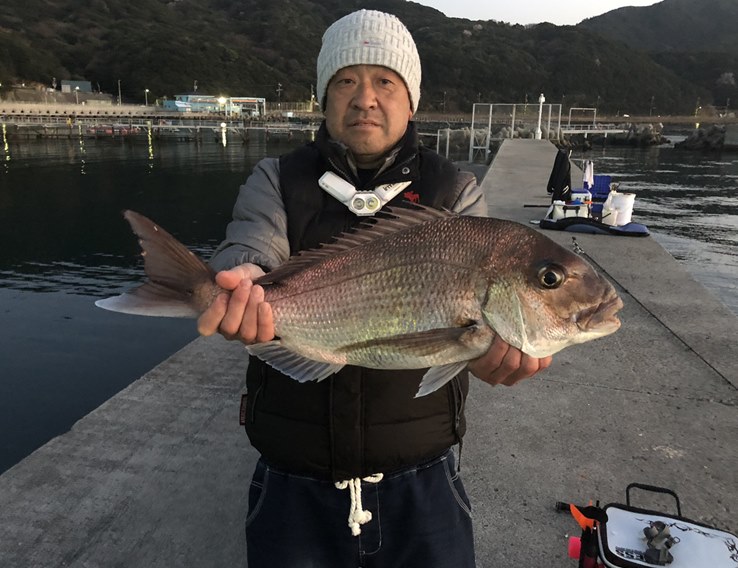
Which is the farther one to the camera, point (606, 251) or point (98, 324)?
point (98, 324)

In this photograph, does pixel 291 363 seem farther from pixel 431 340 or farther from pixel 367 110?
pixel 367 110

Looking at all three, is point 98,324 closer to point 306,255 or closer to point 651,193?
point 306,255

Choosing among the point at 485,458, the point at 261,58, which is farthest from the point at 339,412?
the point at 261,58

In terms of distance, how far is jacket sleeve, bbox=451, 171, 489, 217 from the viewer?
2.38m

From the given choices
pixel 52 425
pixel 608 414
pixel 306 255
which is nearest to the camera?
pixel 306 255

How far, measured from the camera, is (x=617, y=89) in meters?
175

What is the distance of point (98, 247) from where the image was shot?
19750mm

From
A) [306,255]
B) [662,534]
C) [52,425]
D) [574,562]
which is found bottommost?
[52,425]

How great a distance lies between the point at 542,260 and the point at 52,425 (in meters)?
9.07

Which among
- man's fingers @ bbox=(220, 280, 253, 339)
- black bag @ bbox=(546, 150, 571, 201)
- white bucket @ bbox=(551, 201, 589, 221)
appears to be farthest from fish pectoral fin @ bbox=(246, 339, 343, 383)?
black bag @ bbox=(546, 150, 571, 201)

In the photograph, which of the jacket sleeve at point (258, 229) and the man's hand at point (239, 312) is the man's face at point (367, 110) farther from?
the man's hand at point (239, 312)

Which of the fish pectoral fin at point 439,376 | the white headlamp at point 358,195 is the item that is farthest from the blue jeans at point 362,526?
the white headlamp at point 358,195

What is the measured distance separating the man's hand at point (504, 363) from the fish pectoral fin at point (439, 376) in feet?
0.27

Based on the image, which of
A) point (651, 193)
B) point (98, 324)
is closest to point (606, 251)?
point (98, 324)
